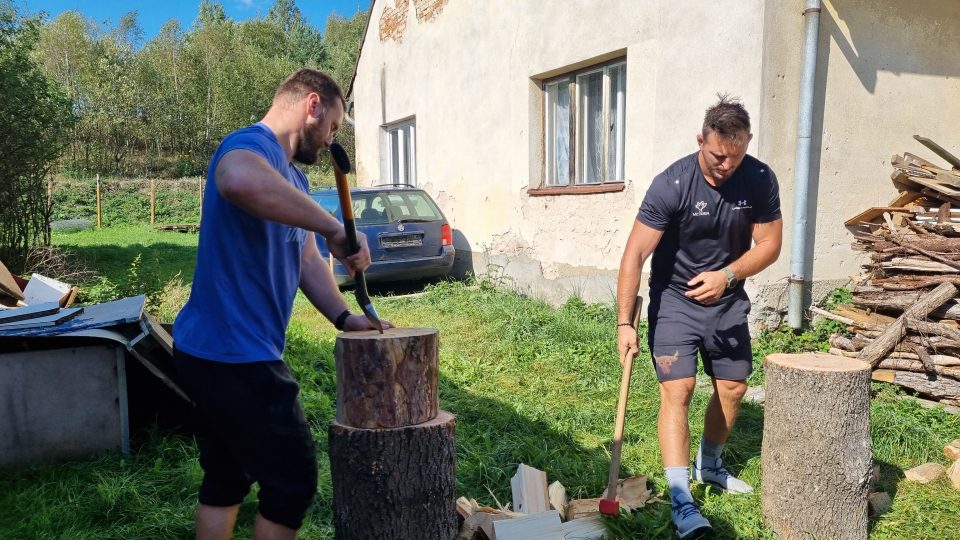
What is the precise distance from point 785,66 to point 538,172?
3395mm

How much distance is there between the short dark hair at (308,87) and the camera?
7.33 feet

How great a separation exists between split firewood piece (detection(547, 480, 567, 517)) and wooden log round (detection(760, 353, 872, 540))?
0.95 metres

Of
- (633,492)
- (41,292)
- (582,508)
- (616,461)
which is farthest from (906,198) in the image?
(41,292)

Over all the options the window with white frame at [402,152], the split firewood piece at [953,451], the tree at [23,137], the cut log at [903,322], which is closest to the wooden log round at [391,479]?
the split firewood piece at [953,451]

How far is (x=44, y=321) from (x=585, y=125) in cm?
566

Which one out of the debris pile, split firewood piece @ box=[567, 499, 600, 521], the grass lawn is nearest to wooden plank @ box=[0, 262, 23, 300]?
the grass lawn

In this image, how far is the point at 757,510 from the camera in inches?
127

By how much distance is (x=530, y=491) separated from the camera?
124 inches

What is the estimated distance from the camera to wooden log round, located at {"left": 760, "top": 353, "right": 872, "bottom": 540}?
2.92 m

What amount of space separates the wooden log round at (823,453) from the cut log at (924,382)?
80.2 inches

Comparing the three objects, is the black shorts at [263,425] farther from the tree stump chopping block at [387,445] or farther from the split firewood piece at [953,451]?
the split firewood piece at [953,451]

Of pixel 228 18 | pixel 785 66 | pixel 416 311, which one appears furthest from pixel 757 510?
pixel 228 18

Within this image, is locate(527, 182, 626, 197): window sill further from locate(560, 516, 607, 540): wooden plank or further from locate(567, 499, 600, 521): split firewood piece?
locate(560, 516, 607, 540): wooden plank

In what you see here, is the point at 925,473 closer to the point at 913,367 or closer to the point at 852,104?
the point at 913,367
